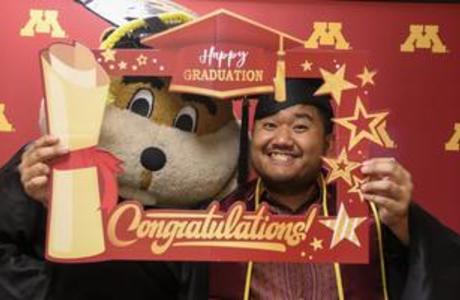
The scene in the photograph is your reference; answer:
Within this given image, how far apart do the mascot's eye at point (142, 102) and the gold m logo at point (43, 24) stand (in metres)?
0.27

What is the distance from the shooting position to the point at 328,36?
1039 millimetres

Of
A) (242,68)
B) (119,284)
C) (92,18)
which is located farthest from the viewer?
(92,18)

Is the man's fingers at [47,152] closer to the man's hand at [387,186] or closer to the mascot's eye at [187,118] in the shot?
the mascot's eye at [187,118]

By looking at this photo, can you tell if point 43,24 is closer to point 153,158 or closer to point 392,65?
point 153,158

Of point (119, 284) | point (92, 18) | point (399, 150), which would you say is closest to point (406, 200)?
point (399, 150)

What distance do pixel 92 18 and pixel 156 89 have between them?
0.87 feet

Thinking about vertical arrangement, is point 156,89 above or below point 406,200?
above

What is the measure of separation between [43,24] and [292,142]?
46 cm

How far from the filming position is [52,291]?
0.85 m

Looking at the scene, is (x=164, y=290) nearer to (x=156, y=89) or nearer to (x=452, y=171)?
(x=156, y=89)

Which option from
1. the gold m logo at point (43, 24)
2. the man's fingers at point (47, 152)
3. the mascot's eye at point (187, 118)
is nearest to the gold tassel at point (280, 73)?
the mascot's eye at point (187, 118)

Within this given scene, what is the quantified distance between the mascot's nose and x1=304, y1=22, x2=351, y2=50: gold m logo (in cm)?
34

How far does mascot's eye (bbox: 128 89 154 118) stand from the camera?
822mm

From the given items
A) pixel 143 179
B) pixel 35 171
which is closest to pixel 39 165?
pixel 35 171
